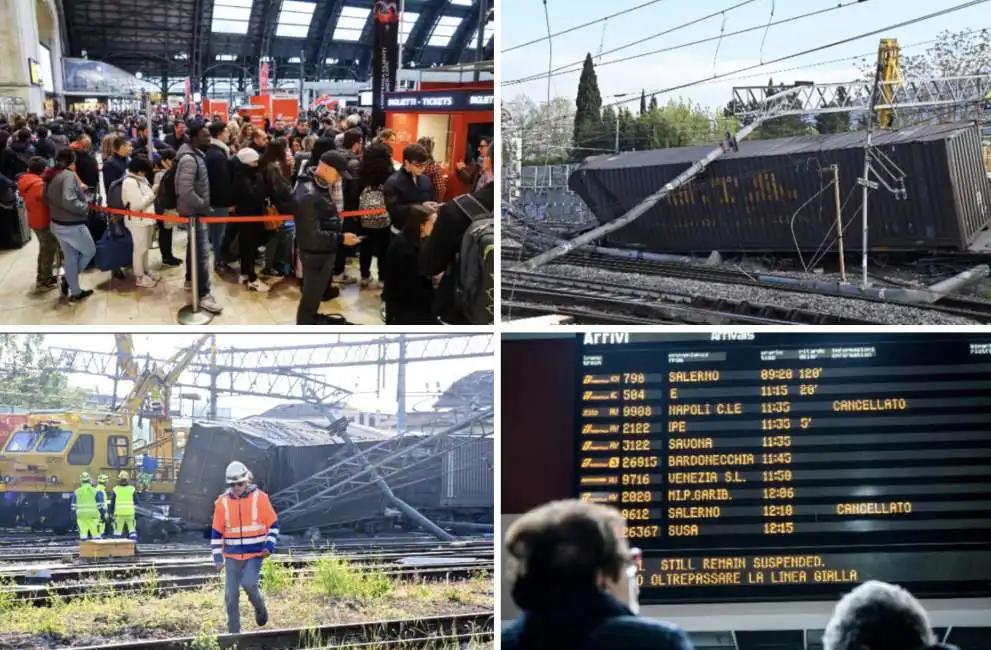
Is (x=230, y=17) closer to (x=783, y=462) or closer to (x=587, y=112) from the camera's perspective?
(x=587, y=112)

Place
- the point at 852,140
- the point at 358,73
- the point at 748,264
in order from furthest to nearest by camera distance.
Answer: the point at 358,73 → the point at 748,264 → the point at 852,140

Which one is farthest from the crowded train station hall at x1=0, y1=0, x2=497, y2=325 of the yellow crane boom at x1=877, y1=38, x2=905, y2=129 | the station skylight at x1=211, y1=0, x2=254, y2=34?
the yellow crane boom at x1=877, y1=38, x2=905, y2=129

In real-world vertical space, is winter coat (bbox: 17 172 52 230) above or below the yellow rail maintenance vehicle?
above

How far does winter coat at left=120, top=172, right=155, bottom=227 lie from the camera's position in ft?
10.3

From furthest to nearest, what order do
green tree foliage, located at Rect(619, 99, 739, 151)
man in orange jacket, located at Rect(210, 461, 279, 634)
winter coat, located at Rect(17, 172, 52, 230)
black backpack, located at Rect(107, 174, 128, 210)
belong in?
black backpack, located at Rect(107, 174, 128, 210) < winter coat, located at Rect(17, 172, 52, 230) < man in orange jacket, located at Rect(210, 461, 279, 634) < green tree foliage, located at Rect(619, 99, 739, 151)

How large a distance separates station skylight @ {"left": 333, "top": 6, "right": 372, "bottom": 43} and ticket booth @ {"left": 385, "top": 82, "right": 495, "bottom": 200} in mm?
246

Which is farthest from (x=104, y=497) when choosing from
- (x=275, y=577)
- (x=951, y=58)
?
(x=951, y=58)

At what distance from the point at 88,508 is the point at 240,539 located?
475 mm

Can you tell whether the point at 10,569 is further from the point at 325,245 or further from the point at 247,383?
the point at 325,245

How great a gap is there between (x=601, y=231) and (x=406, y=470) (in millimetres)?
977

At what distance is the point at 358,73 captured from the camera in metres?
3.02

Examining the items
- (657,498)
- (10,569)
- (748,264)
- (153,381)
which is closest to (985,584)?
(657,498)

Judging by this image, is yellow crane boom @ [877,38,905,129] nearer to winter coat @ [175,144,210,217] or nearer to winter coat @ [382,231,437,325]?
winter coat @ [382,231,437,325]

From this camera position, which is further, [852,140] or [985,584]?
[985,584]
